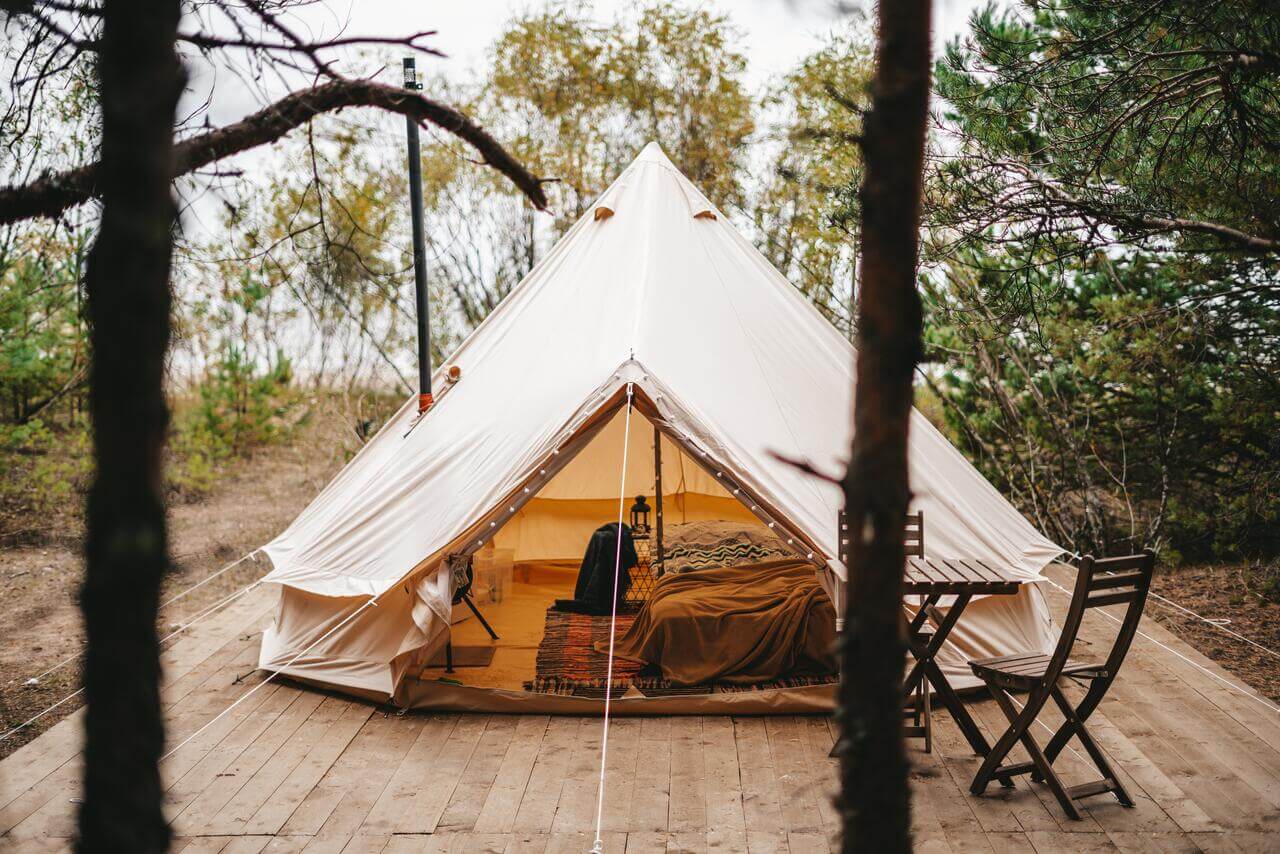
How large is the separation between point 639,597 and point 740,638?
139 cm

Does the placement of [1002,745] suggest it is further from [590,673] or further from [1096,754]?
[590,673]

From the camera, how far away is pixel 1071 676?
301 cm

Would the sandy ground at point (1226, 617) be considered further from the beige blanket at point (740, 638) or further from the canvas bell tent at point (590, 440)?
the beige blanket at point (740, 638)

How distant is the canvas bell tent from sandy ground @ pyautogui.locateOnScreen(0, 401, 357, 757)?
823 mm

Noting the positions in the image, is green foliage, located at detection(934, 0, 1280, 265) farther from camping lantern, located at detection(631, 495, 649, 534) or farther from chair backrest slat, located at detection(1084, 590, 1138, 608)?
camping lantern, located at detection(631, 495, 649, 534)


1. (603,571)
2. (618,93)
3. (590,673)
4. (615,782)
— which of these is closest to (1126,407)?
(603,571)

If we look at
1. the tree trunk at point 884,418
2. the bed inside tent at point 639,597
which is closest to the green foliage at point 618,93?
the bed inside tent at point 639,597

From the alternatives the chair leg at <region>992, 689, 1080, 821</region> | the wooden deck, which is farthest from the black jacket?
the chair leg at <region>992, 689, 1080, 821</region>

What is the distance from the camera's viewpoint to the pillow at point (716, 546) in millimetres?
5152

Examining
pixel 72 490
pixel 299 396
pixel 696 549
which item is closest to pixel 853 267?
pixel 696 549

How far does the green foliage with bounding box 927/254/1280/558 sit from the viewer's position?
5598 mm

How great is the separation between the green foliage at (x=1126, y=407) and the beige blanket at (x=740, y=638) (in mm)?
1850

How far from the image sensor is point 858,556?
5.00 ft

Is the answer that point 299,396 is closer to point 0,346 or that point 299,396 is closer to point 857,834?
point 0,346
